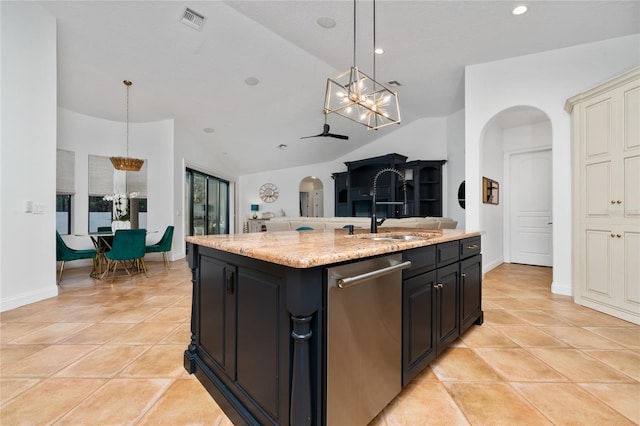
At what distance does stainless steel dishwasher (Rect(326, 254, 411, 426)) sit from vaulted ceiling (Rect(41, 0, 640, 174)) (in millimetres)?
2951

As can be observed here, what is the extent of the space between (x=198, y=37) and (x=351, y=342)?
14.2ft

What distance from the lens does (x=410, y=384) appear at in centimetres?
159

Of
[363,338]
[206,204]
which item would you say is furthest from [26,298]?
[206,204]

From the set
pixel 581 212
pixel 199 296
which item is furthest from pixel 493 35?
pixel 199 296

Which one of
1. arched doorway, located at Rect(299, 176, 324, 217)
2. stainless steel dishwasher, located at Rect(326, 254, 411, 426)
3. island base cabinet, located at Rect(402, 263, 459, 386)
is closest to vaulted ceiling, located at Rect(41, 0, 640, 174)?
island base cabinet, located at Rect(402, 263, 459, 386)

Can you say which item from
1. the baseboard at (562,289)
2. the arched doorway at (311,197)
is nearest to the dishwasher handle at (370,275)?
the baseboard at (562,289)

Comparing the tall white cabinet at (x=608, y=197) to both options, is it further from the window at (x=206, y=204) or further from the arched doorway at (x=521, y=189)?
the window at (x=206, y=204)

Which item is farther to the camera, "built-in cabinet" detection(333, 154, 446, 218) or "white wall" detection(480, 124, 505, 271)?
"built-in cabinet" detection(333, 154, 446, 218)

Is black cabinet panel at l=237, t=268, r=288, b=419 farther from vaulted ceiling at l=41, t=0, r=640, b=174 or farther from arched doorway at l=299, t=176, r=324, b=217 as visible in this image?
arched doorway at l=299, t=176, r=324, b=217

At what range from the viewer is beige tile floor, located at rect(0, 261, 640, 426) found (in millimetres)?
1351

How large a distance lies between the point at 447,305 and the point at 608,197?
89.1 inches

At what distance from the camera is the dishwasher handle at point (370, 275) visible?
3.33 ft

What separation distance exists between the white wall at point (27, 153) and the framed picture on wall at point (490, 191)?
562 cm

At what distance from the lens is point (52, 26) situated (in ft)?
10.6
